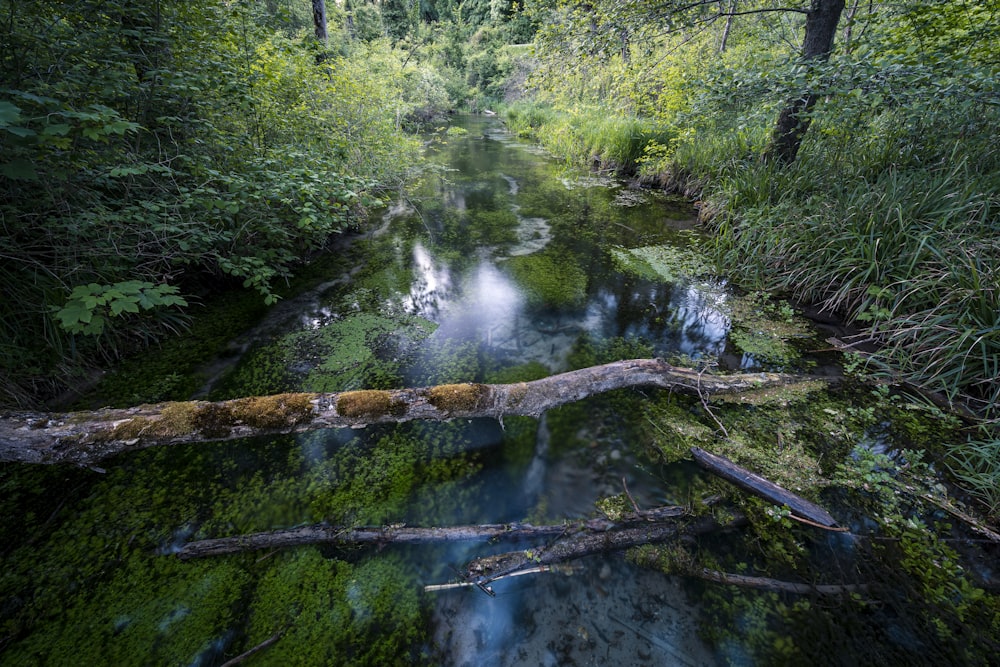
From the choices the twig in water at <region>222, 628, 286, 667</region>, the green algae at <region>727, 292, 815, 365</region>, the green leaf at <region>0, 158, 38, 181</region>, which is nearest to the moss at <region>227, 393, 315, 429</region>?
the twig in water at <region>222, 628, 286, 667</region>

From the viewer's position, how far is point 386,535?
1.64 metres

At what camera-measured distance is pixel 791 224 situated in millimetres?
3707

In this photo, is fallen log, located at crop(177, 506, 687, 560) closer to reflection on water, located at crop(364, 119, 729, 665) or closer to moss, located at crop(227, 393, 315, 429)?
reflection on water, located at crop(364, 119, 729, 665)

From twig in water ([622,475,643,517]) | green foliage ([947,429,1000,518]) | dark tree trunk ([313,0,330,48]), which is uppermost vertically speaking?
dark tree trunk ([313,0,330,48])

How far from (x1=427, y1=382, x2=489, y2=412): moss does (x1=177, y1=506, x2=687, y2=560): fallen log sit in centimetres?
57

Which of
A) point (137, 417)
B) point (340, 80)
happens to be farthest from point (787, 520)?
point (340, 80)

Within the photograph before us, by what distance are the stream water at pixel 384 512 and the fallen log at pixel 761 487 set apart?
112 millimetres

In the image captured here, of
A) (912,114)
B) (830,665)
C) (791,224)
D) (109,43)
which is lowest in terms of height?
(830,665)

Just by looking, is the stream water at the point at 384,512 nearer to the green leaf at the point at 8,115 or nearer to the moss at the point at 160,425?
the moss at the point at 160,425

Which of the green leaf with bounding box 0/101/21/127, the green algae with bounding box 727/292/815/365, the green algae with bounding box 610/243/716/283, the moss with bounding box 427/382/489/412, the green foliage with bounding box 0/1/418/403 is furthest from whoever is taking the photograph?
the green algae with bounding box 610/243/716/283

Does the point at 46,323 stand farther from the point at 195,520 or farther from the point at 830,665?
the point at 830,665

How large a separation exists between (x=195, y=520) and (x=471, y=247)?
4155mm

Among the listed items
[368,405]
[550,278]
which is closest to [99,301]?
[368,405]

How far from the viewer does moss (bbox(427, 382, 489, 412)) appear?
1.96 meters
